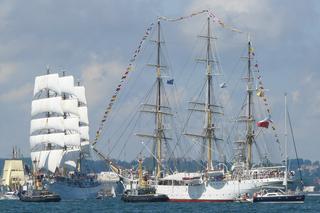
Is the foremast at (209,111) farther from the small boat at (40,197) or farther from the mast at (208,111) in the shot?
the small boat at (40,197)

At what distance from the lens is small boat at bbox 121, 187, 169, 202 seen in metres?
172

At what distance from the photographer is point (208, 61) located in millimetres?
187125

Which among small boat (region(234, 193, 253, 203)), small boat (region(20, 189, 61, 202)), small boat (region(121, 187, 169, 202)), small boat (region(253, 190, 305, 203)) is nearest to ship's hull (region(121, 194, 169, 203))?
small boat (region(121, 187, 169, 202))

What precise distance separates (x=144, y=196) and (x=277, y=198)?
24728 mm

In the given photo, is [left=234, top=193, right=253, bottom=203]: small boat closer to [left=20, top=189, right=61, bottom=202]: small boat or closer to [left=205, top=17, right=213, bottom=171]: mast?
[left=205, top=17, right=213, bottom=171]: mast

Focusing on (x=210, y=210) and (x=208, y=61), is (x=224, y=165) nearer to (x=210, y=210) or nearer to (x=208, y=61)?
(x=208, y=61)

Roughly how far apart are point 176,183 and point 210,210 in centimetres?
4110

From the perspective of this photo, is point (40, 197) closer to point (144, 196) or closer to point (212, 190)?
point (144, 196)

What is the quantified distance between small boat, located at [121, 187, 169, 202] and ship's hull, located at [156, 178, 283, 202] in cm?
612

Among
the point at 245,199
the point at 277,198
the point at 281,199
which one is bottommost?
the point at 281,199

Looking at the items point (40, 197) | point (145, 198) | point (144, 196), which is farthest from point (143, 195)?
point (40, 197)

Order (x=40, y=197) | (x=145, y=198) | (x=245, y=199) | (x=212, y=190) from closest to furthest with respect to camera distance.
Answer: (x=145, y=198), (x=245, y=199), (x=212, y=190), (x=40, y=197)

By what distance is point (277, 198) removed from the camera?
526 ft

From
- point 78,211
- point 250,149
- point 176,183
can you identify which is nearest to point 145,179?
point 176,183
